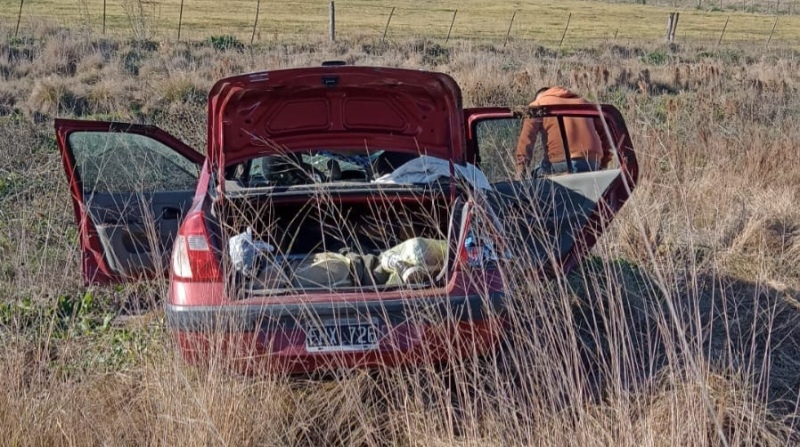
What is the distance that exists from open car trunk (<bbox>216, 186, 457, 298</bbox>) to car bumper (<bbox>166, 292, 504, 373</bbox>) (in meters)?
0.12

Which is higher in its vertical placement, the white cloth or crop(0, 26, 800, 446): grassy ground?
the white cloth

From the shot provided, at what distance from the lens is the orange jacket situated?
5988 millimetres

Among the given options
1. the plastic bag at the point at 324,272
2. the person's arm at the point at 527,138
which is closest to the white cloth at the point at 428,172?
the plastic bag at the point at 324,272

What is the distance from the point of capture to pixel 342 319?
11.3ft

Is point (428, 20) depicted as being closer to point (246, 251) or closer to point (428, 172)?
point (428, 172)

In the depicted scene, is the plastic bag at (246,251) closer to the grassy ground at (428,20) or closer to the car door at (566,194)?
the car door at (566,194)

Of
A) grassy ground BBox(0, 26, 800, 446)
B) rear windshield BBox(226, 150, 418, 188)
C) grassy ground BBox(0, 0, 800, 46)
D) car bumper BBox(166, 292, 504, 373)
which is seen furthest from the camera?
grassy ground BBox(0, 0, 800, 46)

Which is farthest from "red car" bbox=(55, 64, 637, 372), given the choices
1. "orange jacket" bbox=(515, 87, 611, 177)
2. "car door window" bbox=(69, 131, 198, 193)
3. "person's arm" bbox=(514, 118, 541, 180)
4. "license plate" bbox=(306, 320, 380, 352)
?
"person's arm" bbox=(514, 118, 541, 180)

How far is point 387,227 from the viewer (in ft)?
15.3

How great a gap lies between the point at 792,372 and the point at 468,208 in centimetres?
192

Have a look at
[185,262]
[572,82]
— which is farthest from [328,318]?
[572,82]

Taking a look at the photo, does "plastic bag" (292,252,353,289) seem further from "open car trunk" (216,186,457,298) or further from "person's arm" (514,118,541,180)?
"person's arm" (514,118,541,180)

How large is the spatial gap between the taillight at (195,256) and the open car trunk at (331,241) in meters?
0.08

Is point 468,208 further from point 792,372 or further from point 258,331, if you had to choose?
point 792,372
